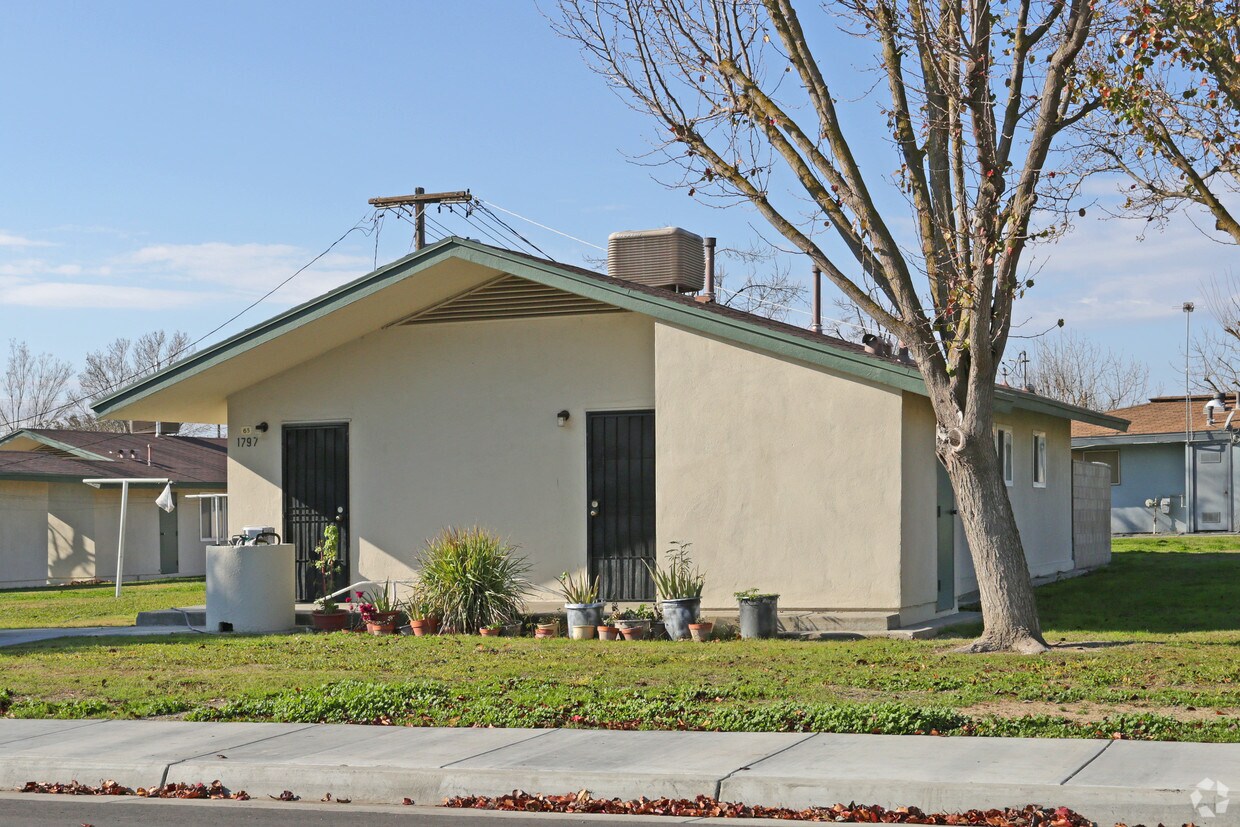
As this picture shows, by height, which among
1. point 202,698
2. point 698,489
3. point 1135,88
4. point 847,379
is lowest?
point 202,698

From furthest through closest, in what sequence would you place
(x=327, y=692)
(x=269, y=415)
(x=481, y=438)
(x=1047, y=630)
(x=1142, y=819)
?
(x=269, y=415) → (x=481, y=438) → (x=1047, y=630) → (x=327, y=692) → (x=1142, y=819)

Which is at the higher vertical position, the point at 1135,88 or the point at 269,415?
the point at 1135,88

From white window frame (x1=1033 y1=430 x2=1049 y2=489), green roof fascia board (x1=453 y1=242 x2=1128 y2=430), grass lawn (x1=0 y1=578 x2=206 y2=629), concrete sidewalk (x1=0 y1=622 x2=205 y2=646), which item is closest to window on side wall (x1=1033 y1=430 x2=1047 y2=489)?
white window frame (x1=1033 y1=430 x2=1049 y2=489)

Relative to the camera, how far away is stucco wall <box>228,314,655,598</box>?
56.2ft

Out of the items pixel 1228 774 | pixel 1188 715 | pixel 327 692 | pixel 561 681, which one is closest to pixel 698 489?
pixel 561 681

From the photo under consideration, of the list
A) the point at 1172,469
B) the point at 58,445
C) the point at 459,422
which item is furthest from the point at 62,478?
the point at 1172,469

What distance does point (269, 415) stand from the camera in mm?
18891

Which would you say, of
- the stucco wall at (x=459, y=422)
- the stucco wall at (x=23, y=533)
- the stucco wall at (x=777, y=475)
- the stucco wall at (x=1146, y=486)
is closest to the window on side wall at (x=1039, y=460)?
the stucco wall at (x=777, y=475)

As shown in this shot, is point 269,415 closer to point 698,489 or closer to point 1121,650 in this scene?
point 698,489

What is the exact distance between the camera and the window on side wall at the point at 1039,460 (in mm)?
20891

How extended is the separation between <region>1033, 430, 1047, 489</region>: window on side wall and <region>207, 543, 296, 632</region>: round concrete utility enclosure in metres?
11.2

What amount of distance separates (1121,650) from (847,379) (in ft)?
13.6

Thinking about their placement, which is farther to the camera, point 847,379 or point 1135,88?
point 847,379

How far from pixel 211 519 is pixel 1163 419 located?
2688 centimetres
